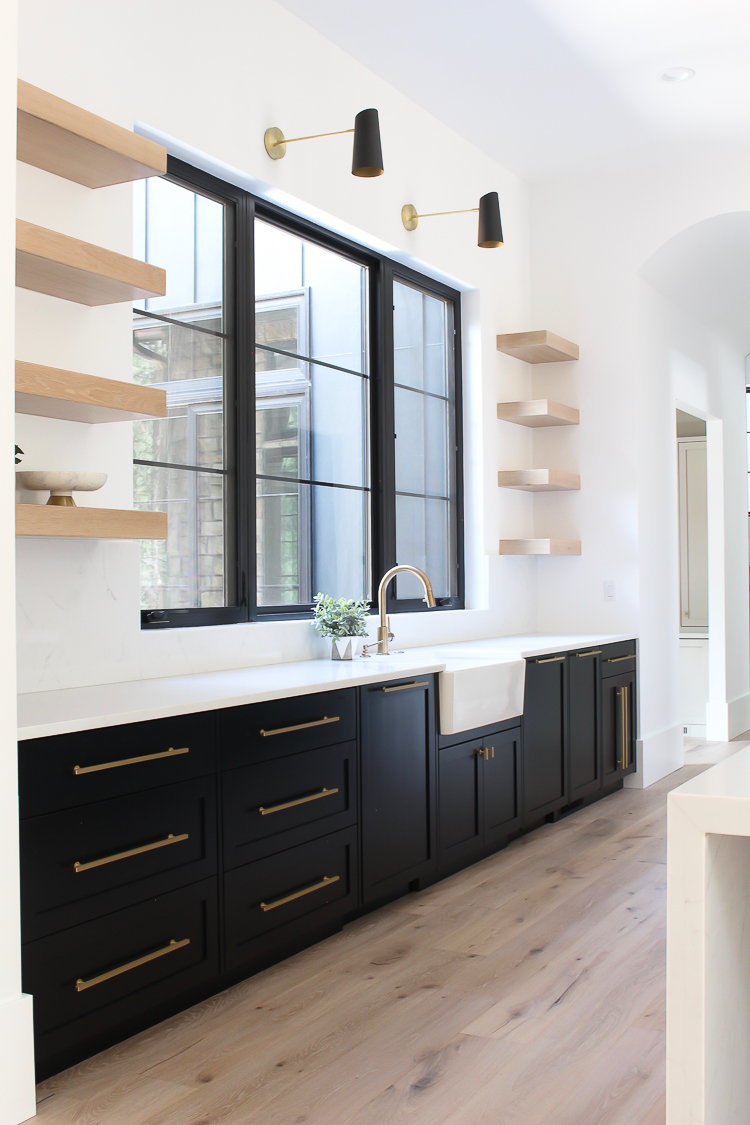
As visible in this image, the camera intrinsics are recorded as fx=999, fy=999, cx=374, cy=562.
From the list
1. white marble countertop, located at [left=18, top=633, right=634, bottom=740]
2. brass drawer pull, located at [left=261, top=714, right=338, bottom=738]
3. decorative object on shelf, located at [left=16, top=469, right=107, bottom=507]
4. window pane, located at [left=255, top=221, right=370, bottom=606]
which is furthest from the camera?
window pane, located at [left=255, top=221, right=370, bottom=606]

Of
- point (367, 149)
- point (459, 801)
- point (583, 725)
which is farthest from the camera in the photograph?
point (583, 725)

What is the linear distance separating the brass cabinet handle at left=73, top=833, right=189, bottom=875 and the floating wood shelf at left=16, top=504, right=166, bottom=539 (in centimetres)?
76

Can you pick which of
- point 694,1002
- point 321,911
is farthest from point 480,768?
point 694,1002

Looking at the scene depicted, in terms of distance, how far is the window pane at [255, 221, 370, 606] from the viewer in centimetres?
381

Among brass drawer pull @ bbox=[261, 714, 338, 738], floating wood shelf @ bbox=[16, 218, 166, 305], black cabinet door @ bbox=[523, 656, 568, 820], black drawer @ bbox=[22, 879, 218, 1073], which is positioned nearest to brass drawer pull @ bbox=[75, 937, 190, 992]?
black drawer @ bbox=[22, 879, 218, 1073]

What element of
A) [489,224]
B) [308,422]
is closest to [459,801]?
[308,422]

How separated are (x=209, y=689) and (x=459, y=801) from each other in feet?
4.41

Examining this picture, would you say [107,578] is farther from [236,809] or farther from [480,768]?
[480,768]

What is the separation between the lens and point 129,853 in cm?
228

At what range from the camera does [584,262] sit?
5477mm

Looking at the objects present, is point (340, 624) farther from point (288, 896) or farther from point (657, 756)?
point (657, 756)

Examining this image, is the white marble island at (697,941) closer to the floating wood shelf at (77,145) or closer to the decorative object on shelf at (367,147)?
the floating wood shelf at (77,145)

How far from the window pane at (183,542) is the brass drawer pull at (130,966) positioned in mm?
1123

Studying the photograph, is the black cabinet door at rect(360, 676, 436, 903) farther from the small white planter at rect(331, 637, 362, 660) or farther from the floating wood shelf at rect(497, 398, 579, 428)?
the floating wood shelf at rect(497, 398, 579, 428)
